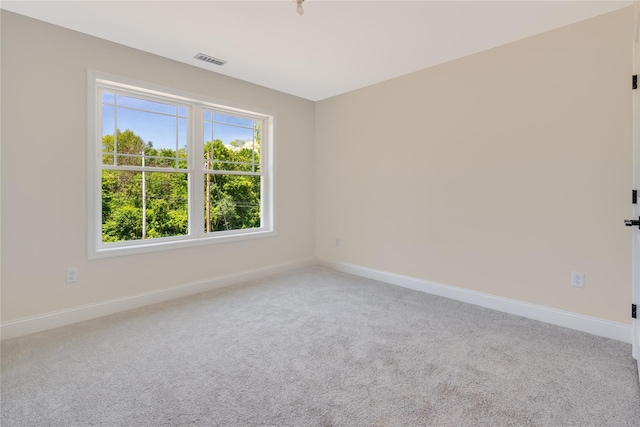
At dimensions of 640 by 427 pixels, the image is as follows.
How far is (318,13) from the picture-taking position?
2.37m

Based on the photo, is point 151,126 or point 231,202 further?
point 231,202

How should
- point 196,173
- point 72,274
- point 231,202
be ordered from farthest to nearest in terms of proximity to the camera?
point 231,202 → point 196,173 → point 72,274

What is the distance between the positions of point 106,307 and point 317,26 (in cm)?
314

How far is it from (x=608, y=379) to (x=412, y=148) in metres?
2.58

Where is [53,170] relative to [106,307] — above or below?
above

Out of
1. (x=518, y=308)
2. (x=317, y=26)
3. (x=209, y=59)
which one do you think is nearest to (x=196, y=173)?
(x=209, y=59)

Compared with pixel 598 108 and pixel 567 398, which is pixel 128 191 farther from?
pixel 598 108

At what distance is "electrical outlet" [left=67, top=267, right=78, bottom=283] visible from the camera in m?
2.68

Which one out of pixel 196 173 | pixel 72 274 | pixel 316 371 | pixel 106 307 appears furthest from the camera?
pixel 196 173

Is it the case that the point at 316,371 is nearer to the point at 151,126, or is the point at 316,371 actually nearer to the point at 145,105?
the point at 151,126

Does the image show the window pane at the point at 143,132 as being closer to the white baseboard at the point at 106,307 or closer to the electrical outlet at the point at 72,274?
the electrical outlet at the point at 72,274

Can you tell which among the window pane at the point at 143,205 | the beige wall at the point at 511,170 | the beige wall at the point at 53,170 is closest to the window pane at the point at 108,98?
the beige wall at the point at 53,170

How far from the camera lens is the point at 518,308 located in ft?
9.39

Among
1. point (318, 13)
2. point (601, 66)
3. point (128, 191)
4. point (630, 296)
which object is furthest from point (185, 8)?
point (630, 296)
